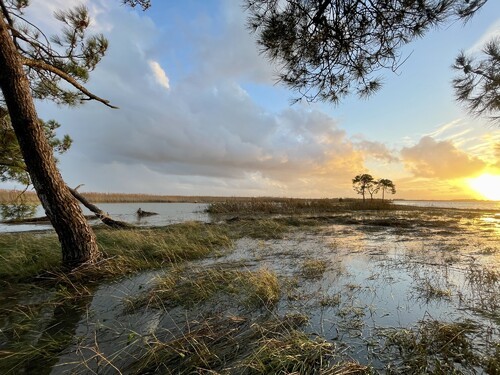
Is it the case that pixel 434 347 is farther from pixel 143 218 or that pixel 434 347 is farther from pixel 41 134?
pixel 143 218

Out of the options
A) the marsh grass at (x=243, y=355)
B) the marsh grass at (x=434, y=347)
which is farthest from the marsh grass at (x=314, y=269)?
the marsh grass at (x=243, y=355)

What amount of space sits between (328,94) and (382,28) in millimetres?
1479

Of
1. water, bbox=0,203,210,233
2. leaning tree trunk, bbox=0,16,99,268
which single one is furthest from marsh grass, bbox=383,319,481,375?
water, bbox=0,203,210,233

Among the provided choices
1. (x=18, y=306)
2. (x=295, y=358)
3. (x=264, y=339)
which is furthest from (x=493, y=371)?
(x=18, y=306)

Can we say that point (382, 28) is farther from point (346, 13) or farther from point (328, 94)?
point (328, 94)

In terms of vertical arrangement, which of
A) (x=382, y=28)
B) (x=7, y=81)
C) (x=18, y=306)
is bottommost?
(x=18, y=306)

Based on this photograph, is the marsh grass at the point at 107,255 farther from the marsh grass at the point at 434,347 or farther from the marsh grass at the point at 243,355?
the marsh grass at the point at 434,347

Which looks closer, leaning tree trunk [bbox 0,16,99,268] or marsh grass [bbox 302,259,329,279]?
leaning tree trunk [bbox 0,16,99,268]

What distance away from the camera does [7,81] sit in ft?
16.4

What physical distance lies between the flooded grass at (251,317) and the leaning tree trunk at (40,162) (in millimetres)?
575

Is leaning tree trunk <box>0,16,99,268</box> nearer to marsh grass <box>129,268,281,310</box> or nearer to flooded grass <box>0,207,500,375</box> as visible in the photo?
flooded grass <box>0,207,500,375</box>

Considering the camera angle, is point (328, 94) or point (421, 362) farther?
point (328, 94)

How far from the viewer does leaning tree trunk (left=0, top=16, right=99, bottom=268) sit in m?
5.03

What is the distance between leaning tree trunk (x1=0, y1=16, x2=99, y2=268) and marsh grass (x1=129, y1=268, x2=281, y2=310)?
6.50 ft
